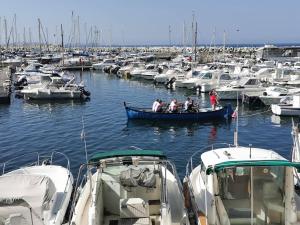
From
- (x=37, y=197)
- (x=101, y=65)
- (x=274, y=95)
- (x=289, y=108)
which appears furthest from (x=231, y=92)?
(x=101, y=65)

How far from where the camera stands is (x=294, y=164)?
35.8 ft

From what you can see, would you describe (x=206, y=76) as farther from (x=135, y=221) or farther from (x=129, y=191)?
(x=135, y=221)

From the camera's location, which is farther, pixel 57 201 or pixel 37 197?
pixel 57 201

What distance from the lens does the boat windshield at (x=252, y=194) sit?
1162cm

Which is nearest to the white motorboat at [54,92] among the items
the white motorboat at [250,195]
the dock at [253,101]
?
the dock at [253,101]

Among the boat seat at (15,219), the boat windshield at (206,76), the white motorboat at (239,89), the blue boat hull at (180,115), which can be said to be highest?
the boat windshield at (206,76)

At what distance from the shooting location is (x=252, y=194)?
1149 cm

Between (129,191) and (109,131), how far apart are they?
18728mm

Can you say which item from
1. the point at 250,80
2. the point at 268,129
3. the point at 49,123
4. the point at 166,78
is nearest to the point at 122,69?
the point at 166,78

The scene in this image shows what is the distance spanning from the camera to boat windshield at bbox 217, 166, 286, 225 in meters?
11.6

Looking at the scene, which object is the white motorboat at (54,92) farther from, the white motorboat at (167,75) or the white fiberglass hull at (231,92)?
the white fiberglass hull at (231,92)

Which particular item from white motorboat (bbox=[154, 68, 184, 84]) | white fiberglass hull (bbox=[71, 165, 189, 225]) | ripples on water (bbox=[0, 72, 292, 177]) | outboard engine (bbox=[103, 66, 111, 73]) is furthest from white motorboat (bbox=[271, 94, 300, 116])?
outboard engine (bbox=[103, 66, 111, 73])

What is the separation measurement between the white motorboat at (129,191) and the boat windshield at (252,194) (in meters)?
1.55

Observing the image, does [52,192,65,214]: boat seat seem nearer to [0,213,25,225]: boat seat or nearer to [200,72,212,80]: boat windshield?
[0,213,25,225]: boat seat
